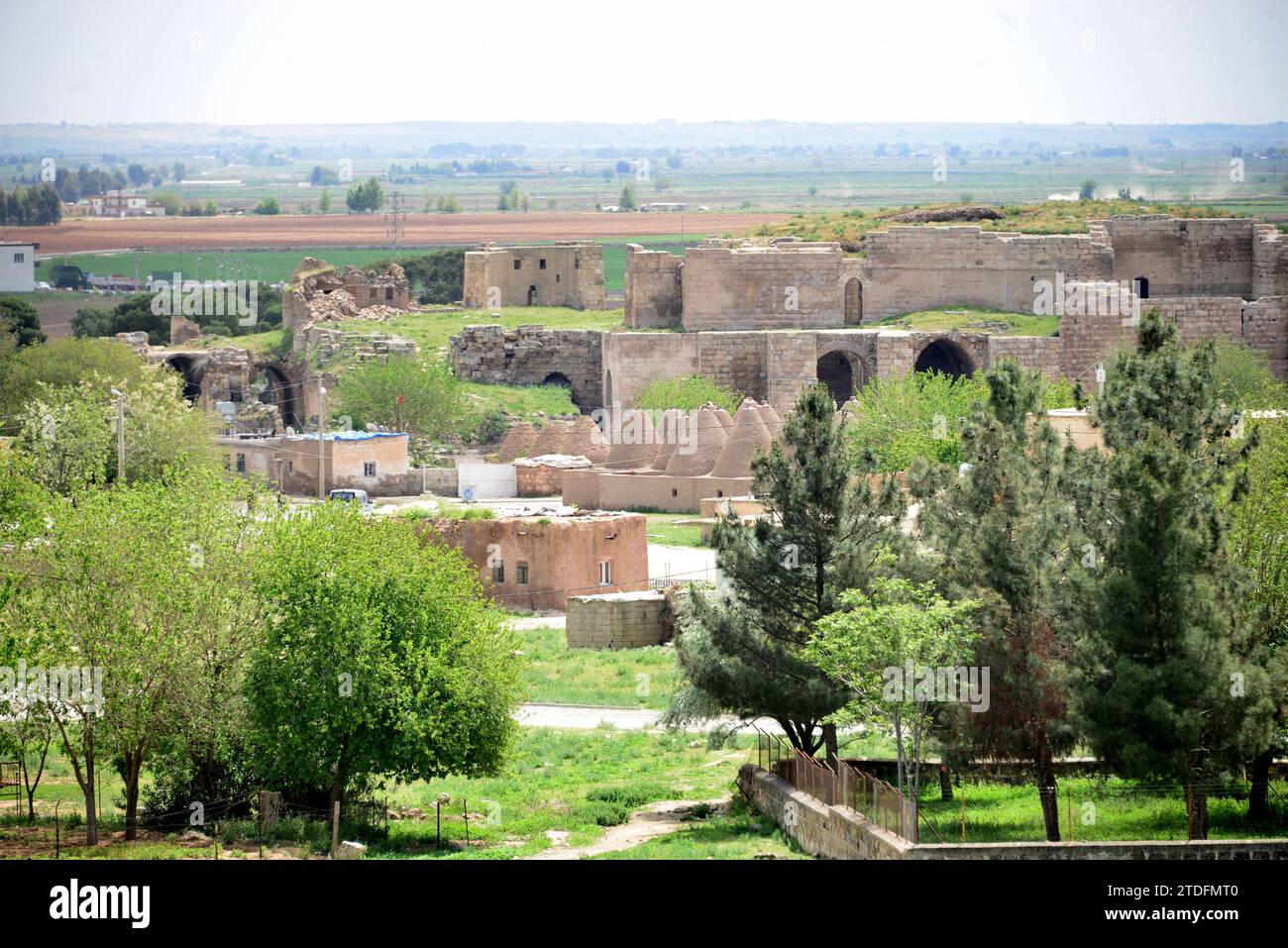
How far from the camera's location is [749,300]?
63.6 meters

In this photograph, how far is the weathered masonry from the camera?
74938 millimetres

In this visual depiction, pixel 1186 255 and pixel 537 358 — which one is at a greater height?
pixel 1186 255

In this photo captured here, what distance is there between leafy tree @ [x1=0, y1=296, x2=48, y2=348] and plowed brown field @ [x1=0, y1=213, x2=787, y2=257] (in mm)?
46959

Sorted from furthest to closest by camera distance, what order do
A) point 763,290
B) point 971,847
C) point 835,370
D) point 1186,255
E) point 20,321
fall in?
point 20,321 → point 835,370 → point 763,290 → point 1186,255 → point 971,847

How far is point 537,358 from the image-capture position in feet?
220

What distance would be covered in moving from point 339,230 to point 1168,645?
139 metres

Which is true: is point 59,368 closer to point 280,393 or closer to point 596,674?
point 280,393

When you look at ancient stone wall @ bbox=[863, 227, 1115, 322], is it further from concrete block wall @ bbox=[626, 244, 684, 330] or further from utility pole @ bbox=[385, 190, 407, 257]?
utility pole @ bbox=[385, 190, 407, 257]

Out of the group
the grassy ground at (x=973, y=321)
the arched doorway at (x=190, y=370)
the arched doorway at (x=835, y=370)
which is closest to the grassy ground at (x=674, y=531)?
the grassy ground at (x=973, y=321)

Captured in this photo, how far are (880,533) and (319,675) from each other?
660 cm

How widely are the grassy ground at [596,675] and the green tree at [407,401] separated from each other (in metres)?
22.5

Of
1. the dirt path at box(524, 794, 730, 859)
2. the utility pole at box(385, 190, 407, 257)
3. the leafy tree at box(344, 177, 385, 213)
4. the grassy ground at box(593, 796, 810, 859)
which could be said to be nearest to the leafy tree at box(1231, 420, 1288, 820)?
the grassy ground at box(593, 796, 810, 859)

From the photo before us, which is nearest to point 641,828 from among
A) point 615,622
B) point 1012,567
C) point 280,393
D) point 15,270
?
point 1012,567

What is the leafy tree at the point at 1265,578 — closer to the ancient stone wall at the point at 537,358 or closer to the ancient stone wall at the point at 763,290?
the ancient stone wall at the point at 763,290
